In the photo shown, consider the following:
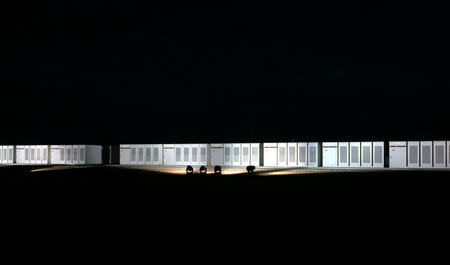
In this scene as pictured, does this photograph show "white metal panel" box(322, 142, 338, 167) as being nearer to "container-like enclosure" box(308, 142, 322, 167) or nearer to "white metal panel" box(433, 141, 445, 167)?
"container-like enclosure" box(308, 142, 322, 167)

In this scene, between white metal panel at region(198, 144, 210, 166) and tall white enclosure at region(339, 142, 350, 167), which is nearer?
tall white enclosure at region(339, 142, 350, 167)

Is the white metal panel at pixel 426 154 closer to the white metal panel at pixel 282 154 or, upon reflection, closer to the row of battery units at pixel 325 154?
the row of battery units at pixel 325 154

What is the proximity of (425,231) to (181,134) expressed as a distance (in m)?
43.1

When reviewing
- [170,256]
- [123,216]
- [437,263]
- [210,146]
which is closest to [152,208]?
[123,216]

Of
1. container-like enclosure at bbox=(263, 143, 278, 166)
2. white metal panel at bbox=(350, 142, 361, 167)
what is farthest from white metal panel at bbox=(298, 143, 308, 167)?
white metal panel at bbox=(350, 142, 361, 167)

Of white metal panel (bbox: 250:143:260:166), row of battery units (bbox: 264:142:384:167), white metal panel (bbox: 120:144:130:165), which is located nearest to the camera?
row of battery units (bbox: 264:142:384:167)

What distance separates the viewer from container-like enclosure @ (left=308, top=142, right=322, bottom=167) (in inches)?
1462

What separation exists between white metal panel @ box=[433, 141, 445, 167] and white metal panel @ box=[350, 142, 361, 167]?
5.33 meters

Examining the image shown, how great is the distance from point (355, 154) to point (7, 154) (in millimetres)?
36905

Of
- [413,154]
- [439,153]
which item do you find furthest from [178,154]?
[439,153]

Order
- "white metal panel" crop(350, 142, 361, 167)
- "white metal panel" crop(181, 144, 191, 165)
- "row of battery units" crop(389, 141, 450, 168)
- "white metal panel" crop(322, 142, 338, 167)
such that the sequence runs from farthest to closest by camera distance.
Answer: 1. "white metal panel" crop(181, 144, 191, 165)
2. "white metal panel" crop(322, 142, 338, 167)
3. "white metal panel" crop(350, 142, 361, 167)
4. "row of battery units" crop(389, 141, 450, 168)

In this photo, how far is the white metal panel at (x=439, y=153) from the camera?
33.2 metres

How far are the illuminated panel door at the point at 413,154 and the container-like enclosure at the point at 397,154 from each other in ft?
1.16

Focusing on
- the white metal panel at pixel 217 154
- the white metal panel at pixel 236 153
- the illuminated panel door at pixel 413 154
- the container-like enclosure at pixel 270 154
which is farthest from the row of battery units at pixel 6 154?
the illuminated panel door at pixel 413 154
